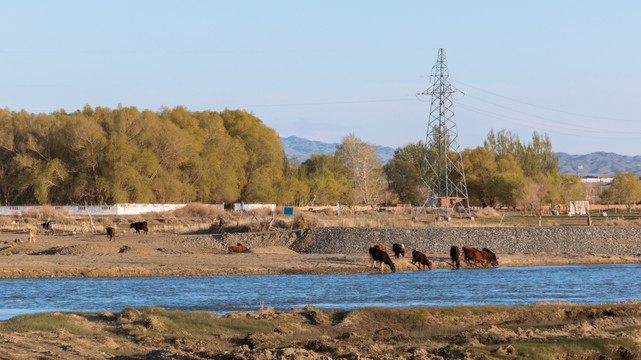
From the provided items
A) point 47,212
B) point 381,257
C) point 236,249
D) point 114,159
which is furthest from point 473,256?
point 114,159

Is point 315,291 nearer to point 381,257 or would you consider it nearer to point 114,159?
point 381,257

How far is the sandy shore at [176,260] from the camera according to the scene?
34031 millimetres

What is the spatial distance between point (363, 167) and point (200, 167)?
3119cm

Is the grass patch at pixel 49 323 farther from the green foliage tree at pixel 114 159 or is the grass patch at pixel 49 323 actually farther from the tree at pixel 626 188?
the tree at pixel 626 188

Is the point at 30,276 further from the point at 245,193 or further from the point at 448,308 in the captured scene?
the point at 245,193

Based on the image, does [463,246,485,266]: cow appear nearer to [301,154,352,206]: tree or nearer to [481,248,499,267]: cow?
[481,248,499,267]: cow

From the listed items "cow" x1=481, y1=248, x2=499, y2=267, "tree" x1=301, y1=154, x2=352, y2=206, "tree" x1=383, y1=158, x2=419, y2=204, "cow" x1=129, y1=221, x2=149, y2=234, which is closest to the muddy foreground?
"cow" x1=481, y1=248, x2=499, y2=267

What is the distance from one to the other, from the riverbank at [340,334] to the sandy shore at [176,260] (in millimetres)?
15646

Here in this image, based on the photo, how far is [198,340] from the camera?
16.2m

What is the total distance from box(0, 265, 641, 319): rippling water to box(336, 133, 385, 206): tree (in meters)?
75.5

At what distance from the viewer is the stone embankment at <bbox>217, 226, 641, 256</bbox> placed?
45938mm

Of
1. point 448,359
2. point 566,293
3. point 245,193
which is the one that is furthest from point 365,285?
point 245,193

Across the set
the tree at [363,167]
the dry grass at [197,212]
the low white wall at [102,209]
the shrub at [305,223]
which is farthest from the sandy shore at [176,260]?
the tree at [363,167]

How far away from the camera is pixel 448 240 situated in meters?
47.3
